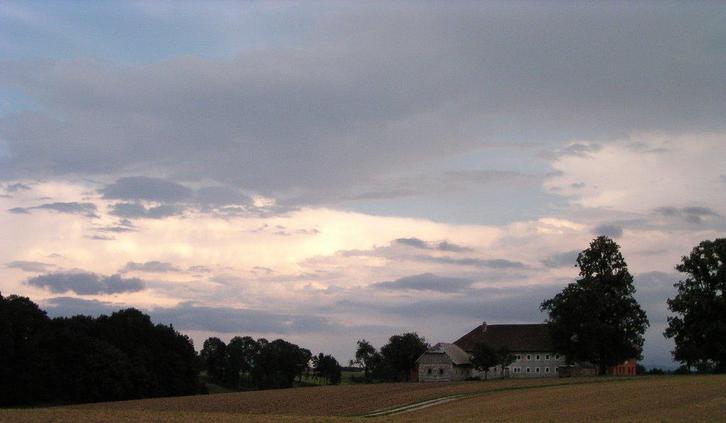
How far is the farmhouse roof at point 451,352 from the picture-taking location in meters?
122

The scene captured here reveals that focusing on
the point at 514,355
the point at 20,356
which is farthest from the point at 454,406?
the point at 514,355

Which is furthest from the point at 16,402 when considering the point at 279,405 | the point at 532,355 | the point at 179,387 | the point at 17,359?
the point at 532,355

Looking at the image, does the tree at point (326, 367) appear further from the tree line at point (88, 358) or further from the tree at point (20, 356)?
the tree at point (20, 356)

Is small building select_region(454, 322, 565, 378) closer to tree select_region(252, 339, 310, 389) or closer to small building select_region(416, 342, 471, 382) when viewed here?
small building select_region(416, 342, 471, 382)

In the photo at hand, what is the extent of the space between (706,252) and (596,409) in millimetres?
49239

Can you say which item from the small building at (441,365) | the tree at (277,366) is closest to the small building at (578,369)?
the small building at (441,365)

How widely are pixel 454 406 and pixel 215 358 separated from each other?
126 m

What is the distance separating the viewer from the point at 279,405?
210ft

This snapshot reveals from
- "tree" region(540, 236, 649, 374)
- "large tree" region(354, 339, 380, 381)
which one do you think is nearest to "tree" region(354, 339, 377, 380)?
"large tree" region(354, 339, 380, 381)

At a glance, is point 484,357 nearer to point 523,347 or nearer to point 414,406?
point 523,347

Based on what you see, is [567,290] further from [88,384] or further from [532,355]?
[88,384]

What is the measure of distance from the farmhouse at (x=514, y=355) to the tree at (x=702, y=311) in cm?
3072

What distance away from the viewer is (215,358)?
176 metres

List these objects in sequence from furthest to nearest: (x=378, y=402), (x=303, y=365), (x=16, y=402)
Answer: (x=303, y=365) < (x=16, y=402) < (x=378, y=402)
